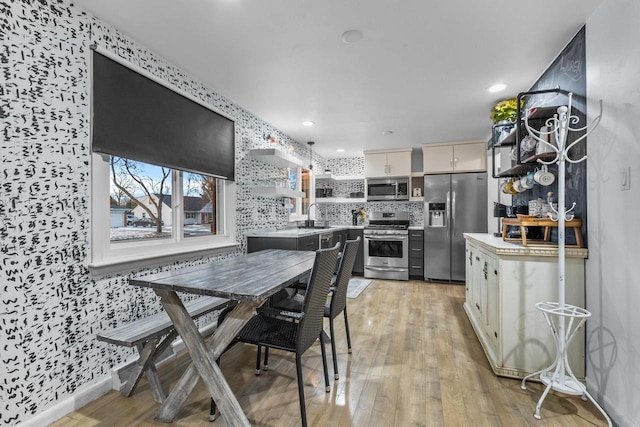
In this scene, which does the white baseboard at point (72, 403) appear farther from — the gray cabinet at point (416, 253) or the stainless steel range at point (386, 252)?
the gray cabinet at point (416, 253)

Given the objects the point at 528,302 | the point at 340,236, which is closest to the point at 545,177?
the point at 528,302

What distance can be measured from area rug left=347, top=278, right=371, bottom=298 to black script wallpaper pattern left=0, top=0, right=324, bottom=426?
2942 millimetres

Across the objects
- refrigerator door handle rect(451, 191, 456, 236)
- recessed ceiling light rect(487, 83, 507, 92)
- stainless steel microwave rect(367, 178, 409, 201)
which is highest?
recessed ceiling light rect(487, 83, 507, 92)

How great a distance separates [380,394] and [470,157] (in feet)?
14.0

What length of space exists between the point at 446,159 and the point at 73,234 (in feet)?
16.4

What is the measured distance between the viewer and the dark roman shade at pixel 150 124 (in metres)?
1.96

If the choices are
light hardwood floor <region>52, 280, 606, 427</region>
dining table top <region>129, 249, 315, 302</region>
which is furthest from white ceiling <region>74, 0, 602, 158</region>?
light hardwood floor <region>52, 280, 606, 427</region>

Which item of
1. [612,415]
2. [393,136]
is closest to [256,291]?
[612,415]

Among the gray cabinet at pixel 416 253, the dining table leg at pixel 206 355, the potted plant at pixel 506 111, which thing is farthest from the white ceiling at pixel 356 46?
the gray cabinet at pixel 416 253

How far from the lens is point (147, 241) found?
7.93 ft

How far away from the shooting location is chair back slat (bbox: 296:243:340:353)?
165cm

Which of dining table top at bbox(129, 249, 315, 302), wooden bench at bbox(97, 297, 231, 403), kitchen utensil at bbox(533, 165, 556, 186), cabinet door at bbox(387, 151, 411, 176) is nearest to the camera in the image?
dining table top at bbox(129, 249, 315, 302)

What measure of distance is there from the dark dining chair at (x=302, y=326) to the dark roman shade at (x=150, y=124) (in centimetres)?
145

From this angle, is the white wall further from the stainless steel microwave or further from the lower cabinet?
the stainless steel microwave
